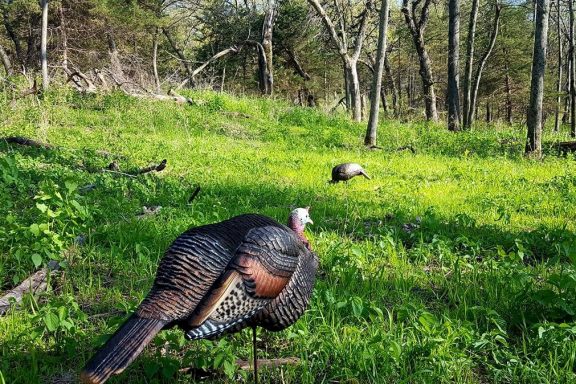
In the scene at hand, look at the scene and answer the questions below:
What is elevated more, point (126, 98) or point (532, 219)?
point (126, 98)

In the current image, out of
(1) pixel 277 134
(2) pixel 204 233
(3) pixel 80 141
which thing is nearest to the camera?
(2) pixel 204 233

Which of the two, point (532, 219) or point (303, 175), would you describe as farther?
point (303, 175)

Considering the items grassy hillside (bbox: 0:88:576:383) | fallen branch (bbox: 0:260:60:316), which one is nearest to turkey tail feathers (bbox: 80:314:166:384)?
grassy hillside (bbox: 0:88:576:383)

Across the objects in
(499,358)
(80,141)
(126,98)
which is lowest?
(499,358)

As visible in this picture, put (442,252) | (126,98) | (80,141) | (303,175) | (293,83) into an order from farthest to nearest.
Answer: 1. (293,83)
2. (126,98)
3. (80,141)
4. (303,175)
5. (442,252)

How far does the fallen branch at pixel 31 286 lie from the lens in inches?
138

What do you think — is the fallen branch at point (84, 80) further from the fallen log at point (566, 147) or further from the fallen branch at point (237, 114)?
the fallen log at point (566, 147)

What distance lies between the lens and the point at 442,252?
15.3 feet

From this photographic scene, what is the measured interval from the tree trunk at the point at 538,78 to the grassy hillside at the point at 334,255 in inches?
29.4

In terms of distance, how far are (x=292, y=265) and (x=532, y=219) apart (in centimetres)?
481

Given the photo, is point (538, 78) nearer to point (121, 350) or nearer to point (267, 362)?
point (267, 362)

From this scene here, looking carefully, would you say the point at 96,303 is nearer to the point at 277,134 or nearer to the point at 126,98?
the point at 277,134

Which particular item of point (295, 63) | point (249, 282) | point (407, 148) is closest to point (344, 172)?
point (407, 148)

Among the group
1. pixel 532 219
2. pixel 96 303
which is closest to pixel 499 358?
pixel 96 303
